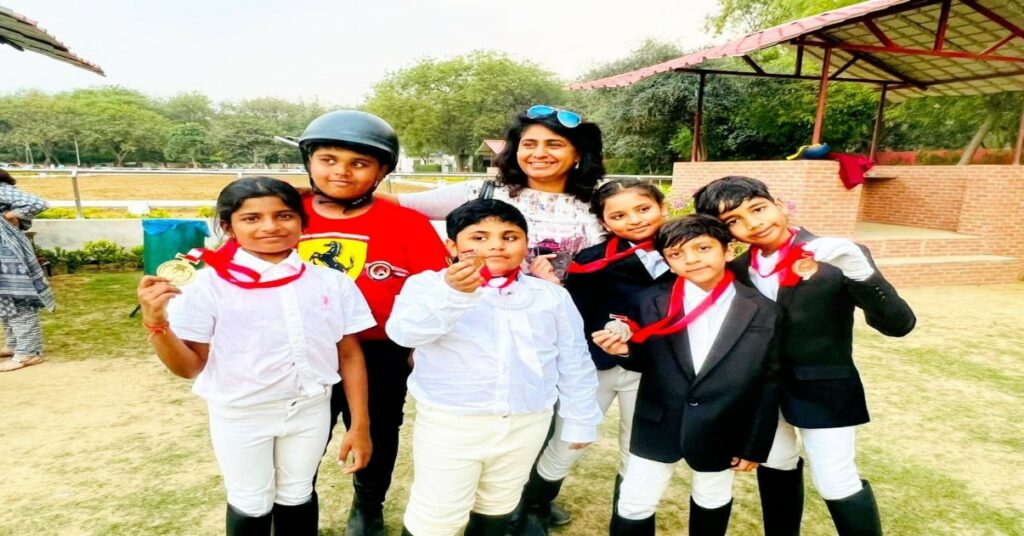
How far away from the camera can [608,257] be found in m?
2.03

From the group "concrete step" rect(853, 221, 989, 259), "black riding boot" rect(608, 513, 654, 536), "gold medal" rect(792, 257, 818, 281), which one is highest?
"gold medal" rect(792, 257, 818, 281)

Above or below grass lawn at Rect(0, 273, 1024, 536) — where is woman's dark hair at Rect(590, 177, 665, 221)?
above

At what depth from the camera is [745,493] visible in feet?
8.85

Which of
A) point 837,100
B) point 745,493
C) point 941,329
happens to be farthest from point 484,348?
point 837,100

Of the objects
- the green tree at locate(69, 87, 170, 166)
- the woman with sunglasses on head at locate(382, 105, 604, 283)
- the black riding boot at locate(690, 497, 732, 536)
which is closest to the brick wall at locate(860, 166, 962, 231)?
the woman with sunglasses on head at locate(382, 105, 604, 283)

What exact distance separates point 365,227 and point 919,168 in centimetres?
1102

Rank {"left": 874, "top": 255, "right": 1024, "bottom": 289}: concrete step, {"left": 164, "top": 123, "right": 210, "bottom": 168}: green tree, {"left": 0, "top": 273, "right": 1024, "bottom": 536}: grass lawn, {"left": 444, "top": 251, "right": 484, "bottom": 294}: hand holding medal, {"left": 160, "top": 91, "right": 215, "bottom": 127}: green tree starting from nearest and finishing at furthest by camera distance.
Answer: {"left": 444, "top": 251, "right": 484, "bottom": 294}: hand holding medal → {"left": 0, "top": 273, "right": 1024, "bottom": 536}: grass lawn → {"left": 874, "top": 255, "right": 1024, "bottom": 289}: concrete step → {"left": 164, "top": 123, "right": 210, "bottom": 168}: green tree → {"left": 160, "top": 91, "right": 215, "bottom": 127}: green tree

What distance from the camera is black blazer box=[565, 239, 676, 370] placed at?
79.7 inches

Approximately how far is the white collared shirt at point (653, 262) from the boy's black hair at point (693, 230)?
0.19 meters

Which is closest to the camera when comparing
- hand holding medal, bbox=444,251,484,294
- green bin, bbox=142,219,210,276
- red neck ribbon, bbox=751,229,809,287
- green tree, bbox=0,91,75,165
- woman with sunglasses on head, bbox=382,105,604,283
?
hand holding medal, bbox=444,251,484,294

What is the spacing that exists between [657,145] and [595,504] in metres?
20.8

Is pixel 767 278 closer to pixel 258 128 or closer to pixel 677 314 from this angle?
pixel 677 314

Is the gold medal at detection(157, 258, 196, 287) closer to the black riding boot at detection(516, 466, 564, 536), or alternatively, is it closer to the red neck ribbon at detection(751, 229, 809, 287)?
the black riding boot at detection(516, 466, 564, 536)

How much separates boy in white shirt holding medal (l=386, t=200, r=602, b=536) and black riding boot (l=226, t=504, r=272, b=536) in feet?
1.50
